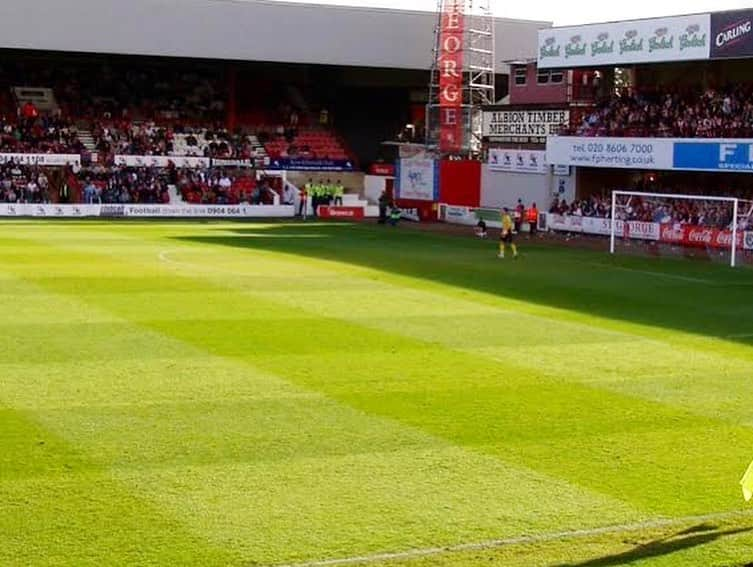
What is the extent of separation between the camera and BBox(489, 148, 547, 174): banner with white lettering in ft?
171

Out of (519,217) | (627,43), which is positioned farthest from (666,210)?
(627,43)

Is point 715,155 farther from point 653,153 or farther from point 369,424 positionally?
point 369,424

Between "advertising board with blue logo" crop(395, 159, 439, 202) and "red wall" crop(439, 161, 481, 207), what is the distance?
364mm

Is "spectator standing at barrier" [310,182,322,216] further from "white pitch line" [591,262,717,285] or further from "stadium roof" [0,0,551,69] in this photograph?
"white pitch line" [591,262,717,285]

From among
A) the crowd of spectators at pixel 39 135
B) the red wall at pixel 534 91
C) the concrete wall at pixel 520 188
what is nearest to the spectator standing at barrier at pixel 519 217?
the concrete wall at pixel 520 188

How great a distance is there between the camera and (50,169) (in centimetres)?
5925

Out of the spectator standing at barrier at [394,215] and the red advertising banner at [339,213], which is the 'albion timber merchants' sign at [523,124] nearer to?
the spectator standing at barrier at [394,215]

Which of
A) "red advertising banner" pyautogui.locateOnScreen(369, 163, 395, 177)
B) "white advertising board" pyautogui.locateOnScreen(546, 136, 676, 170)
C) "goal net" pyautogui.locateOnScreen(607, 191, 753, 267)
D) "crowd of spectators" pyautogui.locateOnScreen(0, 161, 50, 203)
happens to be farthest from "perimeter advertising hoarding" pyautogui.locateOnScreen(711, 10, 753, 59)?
"crowd of spectators" pyautogui.locateOnScreen(0, 161, 50, 203)

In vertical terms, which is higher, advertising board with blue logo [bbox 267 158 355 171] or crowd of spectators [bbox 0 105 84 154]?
crowd of spectators [bbox 0 105 84 154]

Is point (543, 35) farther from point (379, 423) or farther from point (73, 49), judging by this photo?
point (379, 423)

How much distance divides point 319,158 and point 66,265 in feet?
121

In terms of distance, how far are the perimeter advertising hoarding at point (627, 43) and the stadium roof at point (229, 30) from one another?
54.6 ft

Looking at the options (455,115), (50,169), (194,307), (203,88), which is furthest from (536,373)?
(203,88)

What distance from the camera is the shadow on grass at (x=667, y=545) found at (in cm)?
912
